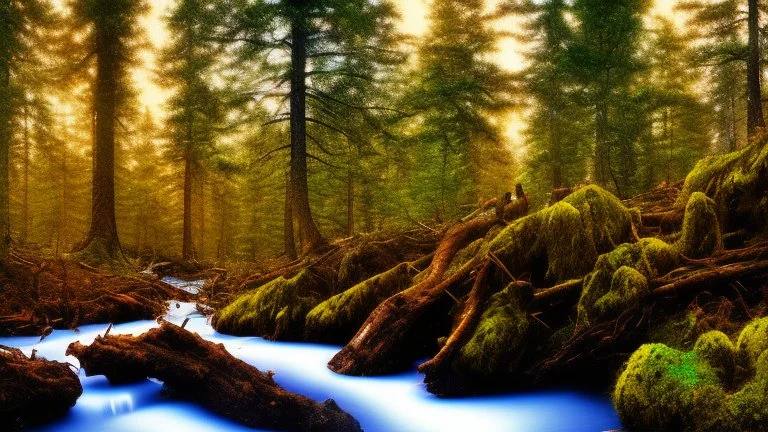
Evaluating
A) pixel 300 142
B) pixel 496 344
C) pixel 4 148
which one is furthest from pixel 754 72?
pixel 4 148

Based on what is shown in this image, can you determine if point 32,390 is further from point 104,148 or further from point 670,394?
point 104,148

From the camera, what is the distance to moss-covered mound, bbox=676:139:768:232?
5215mm

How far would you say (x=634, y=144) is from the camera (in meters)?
20.5

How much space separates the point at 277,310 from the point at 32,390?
4.48m

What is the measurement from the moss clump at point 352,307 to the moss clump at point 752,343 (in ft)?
14.8

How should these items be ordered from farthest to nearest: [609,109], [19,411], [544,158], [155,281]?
[544,158], [609,109], [155,281], [19,411]

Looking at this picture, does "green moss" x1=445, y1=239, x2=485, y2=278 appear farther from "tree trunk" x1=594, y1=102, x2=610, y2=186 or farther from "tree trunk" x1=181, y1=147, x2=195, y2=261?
"tree trunk" x1=181, y1=147, x2=195, y2=261

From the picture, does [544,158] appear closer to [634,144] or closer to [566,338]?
[634,144]

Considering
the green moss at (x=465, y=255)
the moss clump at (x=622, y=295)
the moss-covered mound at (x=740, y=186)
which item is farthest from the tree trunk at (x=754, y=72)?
the moss clump at (x=622, y=295)

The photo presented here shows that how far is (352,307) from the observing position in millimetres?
7172

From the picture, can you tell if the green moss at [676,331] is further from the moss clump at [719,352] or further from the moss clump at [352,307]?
the moss clump at [352,307]

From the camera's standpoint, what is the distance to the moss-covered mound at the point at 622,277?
4562mm

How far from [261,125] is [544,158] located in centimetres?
1462

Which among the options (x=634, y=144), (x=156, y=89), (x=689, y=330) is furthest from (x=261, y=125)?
(x=634, y=144)
